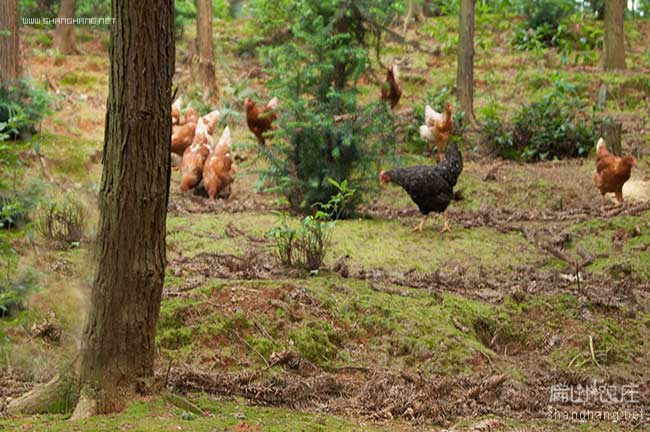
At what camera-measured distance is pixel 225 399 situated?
4742 mm

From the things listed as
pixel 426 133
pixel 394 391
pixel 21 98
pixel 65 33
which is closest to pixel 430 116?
pixel 426 133

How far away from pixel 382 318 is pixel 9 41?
891cm

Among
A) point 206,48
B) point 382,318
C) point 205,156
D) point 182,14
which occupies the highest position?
point 182,14

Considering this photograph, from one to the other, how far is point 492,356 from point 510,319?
75 centimetres

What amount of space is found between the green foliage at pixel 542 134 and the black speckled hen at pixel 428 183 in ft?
14.7

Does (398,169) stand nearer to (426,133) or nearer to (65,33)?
(426,133)

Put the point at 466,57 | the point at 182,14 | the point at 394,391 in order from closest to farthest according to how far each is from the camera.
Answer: the point at 394,391
the point at 466,57
the point at 182,14

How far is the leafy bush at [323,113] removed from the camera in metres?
10.1

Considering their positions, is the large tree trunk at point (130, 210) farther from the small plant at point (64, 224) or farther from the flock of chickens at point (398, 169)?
the flock of chickens at point (398, 169)

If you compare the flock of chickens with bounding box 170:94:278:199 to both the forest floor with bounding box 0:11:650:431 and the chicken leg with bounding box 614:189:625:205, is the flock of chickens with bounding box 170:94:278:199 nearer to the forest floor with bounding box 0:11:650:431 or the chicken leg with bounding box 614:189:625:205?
the forest floor with bounding box 0:11:650:431

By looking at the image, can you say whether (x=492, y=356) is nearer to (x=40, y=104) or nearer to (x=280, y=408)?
(x=280, y=408)

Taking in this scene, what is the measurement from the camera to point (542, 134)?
45.8 feet

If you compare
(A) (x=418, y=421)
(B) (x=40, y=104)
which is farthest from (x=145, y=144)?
(B) (x=40, y=104)

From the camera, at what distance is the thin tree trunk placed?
3.86 meters
